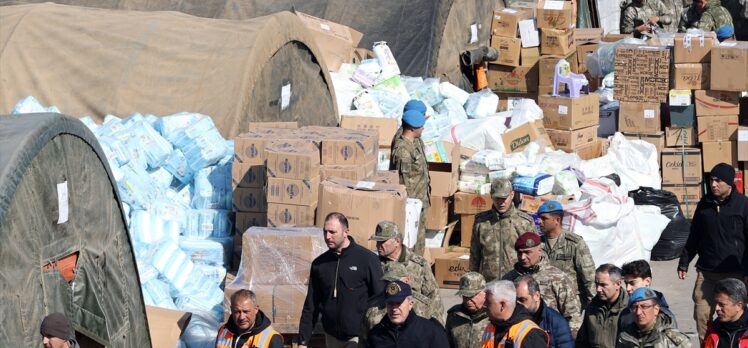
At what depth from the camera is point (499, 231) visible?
9258 mm

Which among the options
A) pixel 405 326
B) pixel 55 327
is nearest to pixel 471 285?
pixel 405 326

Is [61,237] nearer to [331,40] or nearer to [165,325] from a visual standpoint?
[165,325]

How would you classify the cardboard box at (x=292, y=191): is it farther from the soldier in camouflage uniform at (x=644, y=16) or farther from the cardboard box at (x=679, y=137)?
the soldier in camouflage uniform at (x=644, y=16)

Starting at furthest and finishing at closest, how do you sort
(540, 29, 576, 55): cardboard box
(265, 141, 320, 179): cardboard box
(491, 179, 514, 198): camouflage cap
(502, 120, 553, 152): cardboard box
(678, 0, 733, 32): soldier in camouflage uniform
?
(678, 0, 733, 32): soldier in camouflage uniform
(540, 29, 576, 55): cardboard box
(502, 120, 553, 152): cardboard box
(265, 141, 320, 179): cardboard box
(491, 179, 514, 198): camouflage cap

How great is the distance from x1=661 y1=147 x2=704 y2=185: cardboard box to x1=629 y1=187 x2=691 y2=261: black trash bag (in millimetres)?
1073

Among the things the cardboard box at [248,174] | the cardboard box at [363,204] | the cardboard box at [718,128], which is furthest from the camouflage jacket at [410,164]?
the cardboard box at [718,128]

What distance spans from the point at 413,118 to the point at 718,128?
5.16 meters

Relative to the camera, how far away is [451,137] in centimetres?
1468

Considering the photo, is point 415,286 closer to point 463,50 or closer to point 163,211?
point 163,211

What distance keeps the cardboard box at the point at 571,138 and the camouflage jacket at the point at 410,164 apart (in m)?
3.58

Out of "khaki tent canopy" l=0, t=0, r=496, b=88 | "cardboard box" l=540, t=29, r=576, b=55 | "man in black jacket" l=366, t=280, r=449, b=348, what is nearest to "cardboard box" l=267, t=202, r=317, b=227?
"man in black jacket" l=366, t=280, r=449, b=348

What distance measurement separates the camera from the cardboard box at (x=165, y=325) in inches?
373

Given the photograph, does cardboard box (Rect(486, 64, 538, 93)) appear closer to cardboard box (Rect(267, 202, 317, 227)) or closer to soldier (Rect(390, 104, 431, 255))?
soldier (Rect(390, 104, 431, 255))

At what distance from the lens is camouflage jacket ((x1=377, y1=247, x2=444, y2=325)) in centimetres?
817
